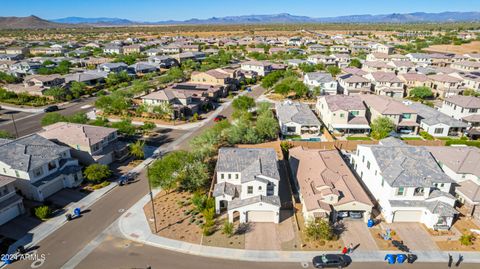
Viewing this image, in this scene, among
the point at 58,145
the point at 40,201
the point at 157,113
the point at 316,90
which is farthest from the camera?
the point at 316,90

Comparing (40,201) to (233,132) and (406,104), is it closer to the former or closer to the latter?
(233,132)

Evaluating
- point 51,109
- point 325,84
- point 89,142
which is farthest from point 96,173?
point 325,84

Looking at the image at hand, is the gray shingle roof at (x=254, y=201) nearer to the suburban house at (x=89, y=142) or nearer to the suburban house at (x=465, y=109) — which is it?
the suburban house at (x=89, y=142)

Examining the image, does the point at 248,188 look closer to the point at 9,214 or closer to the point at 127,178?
the point at 127,178

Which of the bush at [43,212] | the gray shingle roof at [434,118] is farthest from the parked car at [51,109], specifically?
the gray shingle roof at [434,118]

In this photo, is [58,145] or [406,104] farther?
[406,104]

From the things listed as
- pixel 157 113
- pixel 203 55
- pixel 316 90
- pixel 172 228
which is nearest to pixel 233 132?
pixel 172 228

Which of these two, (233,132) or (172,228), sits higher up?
(233,132)
